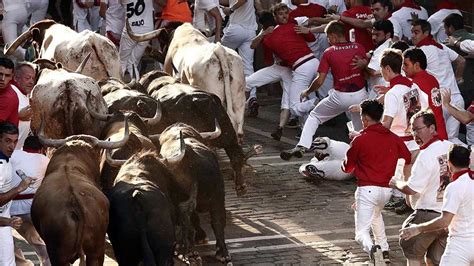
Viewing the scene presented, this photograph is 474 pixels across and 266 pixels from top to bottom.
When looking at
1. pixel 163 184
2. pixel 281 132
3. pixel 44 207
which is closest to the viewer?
pixel 44 207

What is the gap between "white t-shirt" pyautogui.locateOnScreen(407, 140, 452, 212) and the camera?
12.8 metres

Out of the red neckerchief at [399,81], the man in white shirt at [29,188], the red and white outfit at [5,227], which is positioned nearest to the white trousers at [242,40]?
the red neckerchief at [399,81]

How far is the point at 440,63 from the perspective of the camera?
17.4 m

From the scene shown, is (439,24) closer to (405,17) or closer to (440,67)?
(405,17)

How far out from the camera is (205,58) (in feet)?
58.3

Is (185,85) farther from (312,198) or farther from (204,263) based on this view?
(204,263)

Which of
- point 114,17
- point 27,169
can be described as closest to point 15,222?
point 27,169

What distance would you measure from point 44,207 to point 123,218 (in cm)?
78

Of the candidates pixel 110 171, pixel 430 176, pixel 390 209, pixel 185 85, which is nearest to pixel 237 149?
pixel 185 85

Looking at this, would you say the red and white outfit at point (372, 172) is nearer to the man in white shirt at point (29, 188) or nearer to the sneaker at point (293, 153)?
the man in white shirt at point (29, 188)

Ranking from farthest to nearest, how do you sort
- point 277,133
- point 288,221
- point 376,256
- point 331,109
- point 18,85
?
point 277,133 → point 331,109 → point 288,221 → point 18,85 → point 376,256

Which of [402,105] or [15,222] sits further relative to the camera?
[402,105]

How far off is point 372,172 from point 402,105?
1708 mm

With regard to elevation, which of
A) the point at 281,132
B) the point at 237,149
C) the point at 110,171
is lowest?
the point at 281,132
